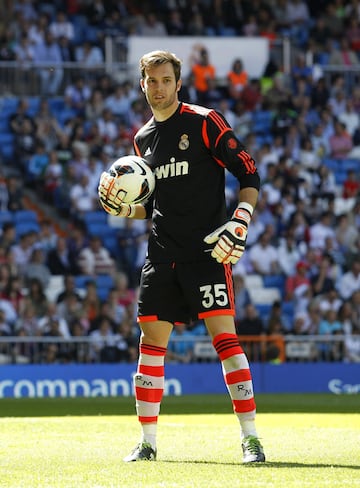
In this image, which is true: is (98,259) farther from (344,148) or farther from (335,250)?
(344,148)

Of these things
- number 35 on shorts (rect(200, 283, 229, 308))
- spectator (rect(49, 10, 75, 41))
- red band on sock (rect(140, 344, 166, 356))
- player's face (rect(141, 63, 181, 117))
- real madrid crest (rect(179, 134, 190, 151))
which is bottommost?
red band on sock (rect(140, 344, 166, 356))

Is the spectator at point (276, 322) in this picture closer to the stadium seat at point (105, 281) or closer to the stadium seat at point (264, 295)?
the stadium seat at point (264, 295)

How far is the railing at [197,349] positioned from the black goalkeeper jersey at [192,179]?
11.6 meters

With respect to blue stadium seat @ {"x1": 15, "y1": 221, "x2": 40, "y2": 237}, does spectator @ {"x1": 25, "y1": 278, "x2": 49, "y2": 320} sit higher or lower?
lower

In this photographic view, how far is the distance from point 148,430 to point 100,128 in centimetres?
1714

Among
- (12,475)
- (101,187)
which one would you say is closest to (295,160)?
(101,187)

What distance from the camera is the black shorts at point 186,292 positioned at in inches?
325

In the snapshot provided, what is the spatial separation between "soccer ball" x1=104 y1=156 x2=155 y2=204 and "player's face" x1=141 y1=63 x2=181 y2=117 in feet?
1.32

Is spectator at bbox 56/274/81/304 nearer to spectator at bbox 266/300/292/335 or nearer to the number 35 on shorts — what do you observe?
spectator at bbox 266/300/292/335

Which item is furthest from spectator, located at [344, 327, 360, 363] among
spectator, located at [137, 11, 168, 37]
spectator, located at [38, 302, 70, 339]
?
spectator, located at [137, 11, 168, 37]

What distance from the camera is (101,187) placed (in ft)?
28.2

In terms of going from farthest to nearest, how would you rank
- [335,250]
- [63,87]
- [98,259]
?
1. [63,87]
2. [335,250]
3. [98,259]

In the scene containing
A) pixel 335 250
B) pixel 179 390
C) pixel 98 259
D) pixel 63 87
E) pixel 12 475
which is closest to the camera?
pixel 12 475

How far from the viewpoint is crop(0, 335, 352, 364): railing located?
1991cm
